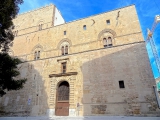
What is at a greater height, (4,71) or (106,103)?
(4,71)

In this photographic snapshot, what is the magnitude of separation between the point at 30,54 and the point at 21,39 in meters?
3.72

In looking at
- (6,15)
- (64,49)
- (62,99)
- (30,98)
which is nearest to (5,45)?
(6,15)

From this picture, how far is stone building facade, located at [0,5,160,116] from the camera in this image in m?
11.3

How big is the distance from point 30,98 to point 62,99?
393cm

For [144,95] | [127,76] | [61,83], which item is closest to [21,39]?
[61,83]

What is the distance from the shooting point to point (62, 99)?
13.4 metres

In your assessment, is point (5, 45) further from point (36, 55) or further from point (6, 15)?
point (36, 55)

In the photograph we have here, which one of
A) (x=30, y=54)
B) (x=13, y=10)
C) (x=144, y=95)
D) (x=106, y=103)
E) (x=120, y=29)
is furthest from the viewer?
(x=30, y=54)

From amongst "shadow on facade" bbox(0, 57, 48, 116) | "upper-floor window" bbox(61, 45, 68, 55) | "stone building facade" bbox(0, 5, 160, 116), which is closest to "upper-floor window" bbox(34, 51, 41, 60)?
"stone building facade" bbox(0, 5, 160, 116)

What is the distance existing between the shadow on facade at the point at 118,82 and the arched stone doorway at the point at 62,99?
6.71 feet

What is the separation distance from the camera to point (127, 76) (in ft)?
38.9

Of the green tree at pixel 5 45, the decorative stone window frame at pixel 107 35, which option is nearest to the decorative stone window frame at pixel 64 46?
the decorative stone window frame at pixel 107 35

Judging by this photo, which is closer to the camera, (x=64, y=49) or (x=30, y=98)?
(x=30, y=98)

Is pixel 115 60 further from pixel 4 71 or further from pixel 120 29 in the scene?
pixel 4 71
